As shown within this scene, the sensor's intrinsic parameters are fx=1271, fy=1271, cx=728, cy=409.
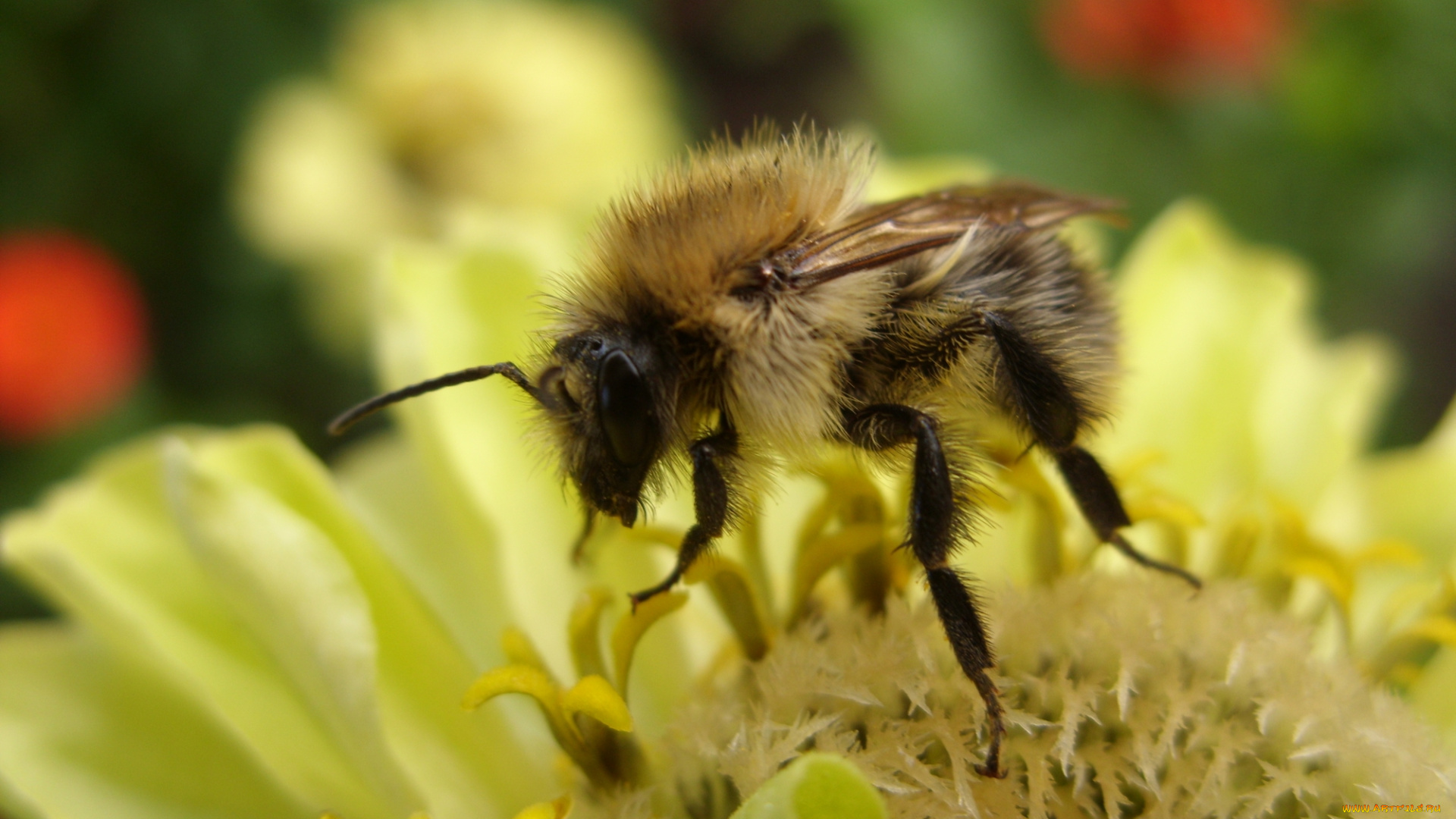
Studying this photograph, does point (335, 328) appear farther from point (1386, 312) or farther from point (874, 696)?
point (1386, 312)

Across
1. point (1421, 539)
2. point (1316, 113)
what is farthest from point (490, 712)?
point (1316, 113)

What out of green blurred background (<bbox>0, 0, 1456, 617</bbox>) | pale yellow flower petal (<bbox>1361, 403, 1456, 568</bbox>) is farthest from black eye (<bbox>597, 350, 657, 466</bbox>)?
green blurred background (<bbox>0, 0, 1456, 617</bbox>)

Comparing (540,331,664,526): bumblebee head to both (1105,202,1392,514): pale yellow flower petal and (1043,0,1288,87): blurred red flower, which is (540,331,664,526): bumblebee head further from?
(1043,0,1288,87): blurred red flower

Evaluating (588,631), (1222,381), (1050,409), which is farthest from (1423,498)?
(588,631)

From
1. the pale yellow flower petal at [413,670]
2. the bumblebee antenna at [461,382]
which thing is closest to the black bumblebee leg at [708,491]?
the bumblebee antenna at [461,382]

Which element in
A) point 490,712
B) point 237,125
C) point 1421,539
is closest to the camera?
point 490,712
